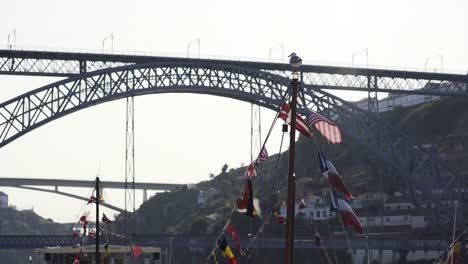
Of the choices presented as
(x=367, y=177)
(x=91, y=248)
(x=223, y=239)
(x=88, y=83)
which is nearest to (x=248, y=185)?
(x=223, y=239)

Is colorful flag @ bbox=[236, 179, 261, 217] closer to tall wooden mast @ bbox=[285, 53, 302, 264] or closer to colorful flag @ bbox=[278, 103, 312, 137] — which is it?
tall wooden mast @ bbox=[285, 53, 302, 264]

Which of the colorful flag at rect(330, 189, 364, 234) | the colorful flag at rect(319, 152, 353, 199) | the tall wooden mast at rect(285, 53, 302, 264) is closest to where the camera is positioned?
the tall wooden mast at rect(285, 53, 302, 264)

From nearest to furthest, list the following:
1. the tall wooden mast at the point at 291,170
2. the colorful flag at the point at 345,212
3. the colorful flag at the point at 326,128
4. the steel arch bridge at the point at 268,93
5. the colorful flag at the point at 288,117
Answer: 1. the tall wooden mast at the point at 291,170
2. the colorful flag at the point at 345,212
3. the colorful flag at the point at 288,117
4. the colorful flag at the point at 326,128
5. the steel arch bridge at the point at 268,93

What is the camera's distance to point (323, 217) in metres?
126

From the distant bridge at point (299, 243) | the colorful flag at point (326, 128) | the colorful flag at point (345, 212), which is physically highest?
the colorful flag at point (326, 128)

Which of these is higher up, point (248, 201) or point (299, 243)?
point (248, 201)

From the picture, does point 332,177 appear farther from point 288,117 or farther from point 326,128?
point 326,128

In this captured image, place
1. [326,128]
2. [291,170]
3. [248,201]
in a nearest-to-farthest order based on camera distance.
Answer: [291,170], [248,201], [326,128]

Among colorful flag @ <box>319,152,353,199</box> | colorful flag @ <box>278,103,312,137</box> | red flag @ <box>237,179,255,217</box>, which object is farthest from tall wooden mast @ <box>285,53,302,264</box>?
colorful flag @ <box>278,103,312,137</box>

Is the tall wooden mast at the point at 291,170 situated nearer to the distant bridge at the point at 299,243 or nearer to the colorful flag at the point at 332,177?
the colorful flag at the point at 332,177

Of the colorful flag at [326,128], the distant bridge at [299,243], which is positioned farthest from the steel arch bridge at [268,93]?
the colorful flag at [326,128]

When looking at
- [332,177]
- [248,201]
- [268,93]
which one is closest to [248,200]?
[248,201]

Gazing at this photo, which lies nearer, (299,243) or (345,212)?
(345,212)

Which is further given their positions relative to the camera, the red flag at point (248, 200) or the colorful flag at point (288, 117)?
the colorful flag at point (288, 117)
